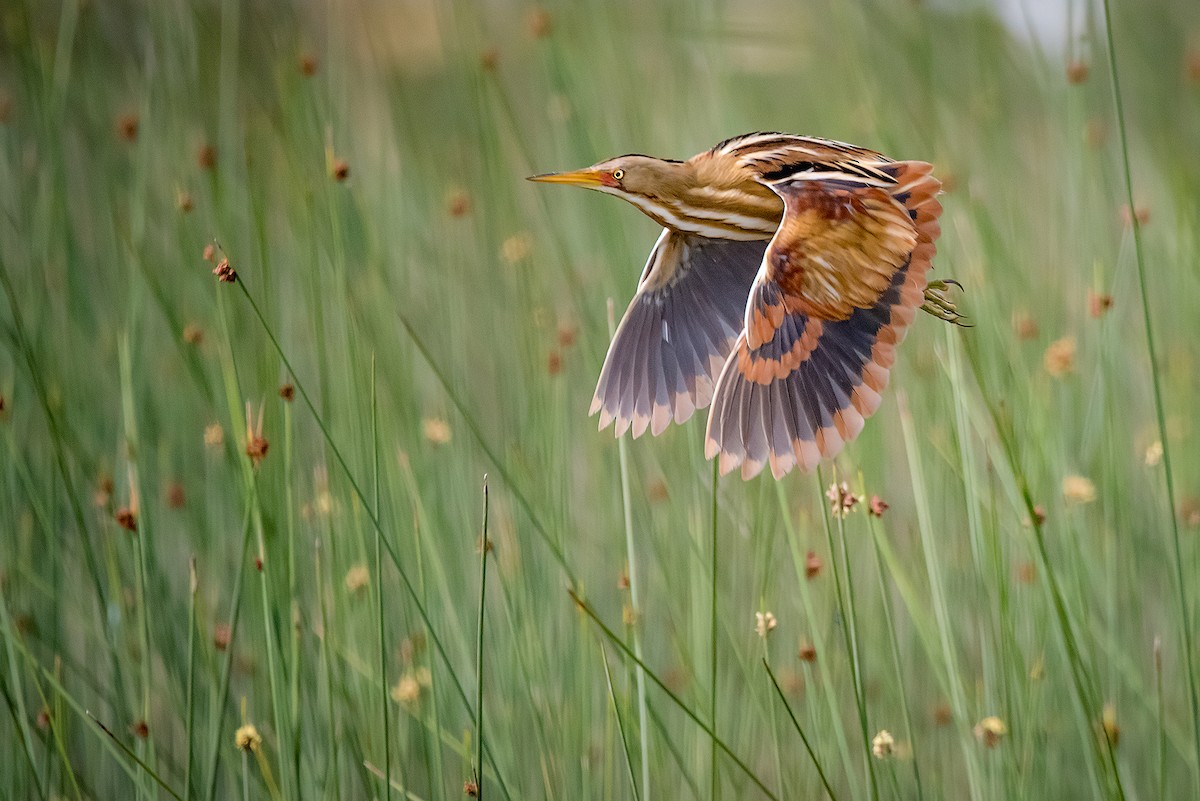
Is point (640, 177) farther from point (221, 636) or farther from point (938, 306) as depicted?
point (221, 636)

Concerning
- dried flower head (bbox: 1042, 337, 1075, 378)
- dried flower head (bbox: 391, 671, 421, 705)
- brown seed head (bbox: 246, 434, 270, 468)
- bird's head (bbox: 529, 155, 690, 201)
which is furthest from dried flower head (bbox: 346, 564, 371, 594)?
dried flower head (bbox: 1042, 337, 1075, 378)

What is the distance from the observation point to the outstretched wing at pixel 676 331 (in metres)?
0.97

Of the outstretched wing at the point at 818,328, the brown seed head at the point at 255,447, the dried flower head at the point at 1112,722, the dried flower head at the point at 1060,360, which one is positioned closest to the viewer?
the outstretched wing at the point at 818,328

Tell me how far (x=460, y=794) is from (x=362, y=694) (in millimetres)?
213

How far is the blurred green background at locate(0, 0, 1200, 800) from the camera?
110 centimetres

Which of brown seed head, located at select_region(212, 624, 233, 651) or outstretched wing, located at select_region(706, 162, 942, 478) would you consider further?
brown seed head, located at select_region(212, 624, 233, 651)

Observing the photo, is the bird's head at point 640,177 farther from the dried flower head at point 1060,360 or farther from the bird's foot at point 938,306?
the dried flower head at point 1060,360

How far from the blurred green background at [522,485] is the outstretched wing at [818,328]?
126 millimetres

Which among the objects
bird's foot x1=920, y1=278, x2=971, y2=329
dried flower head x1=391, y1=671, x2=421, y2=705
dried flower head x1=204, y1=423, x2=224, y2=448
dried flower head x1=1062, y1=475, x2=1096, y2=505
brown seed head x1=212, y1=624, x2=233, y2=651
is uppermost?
bird's foot x1=920, y1=278, x2=971, y2=329

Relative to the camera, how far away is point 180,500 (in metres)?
1.42

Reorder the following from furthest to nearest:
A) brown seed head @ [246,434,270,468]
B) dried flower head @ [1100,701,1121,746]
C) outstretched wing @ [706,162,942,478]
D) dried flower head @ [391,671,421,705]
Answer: dried flower head @ [391,671,421,705] < dried flower head @ [1100,701,1121,746] < brown seed head @ [246,434,270,468] < outstretched wing @ [706,162,942,478]

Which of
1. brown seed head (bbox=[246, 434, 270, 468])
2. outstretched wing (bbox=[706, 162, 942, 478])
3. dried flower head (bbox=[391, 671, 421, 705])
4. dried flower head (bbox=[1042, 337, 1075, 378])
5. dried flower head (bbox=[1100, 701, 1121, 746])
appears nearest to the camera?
outstretched wing (bbox=[706, 162, 942, 478])

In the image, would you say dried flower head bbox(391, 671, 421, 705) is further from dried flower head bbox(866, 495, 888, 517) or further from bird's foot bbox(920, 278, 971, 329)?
bird's foot bbox(920, 278, 971, 329)

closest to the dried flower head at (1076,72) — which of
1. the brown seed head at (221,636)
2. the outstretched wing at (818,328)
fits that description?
the outstretched wing at (818,328)
